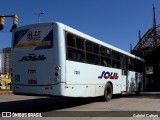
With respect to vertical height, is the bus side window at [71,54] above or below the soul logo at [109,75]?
above

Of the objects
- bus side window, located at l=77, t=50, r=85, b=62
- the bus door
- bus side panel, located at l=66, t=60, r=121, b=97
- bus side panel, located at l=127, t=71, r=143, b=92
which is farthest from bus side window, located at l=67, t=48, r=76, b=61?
bus side panel, located at l=127, t=71, r=143, b=92

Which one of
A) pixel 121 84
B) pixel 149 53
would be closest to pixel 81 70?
pixel 121 84

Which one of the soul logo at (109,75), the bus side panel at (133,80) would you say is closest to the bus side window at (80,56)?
the soul logo at (109,75)

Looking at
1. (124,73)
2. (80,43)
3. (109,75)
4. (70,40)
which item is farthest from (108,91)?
(70,40)

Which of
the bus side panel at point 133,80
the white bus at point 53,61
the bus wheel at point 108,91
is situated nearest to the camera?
the white bus at point 53,61

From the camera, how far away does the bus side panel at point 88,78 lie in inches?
504

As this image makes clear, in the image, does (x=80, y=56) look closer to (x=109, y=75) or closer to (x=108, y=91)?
(x=109, y=75)

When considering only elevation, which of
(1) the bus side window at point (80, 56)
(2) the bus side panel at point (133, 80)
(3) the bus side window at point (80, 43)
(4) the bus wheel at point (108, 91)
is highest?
(3) the bus side window at point (80, 43)

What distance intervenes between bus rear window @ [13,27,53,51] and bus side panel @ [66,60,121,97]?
3.83 feet

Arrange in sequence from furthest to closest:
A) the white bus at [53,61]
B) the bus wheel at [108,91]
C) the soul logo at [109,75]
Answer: the bus wheel at [108,91], the soul logo at [109,75], the white bus at [53,61]

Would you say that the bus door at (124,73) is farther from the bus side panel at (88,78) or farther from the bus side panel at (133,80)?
the bus side panel at (88,78)

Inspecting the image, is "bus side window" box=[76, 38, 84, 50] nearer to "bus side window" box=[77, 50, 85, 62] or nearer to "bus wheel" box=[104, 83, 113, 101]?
"bus side window" box=[77, 50, 85, 62]

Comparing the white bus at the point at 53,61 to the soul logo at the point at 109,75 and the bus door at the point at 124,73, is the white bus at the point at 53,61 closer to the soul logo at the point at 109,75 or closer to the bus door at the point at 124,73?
the soul logo at the point at 109,75

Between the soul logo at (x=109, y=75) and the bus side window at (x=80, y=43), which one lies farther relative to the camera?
the soul logo at (x=109, y=75)
